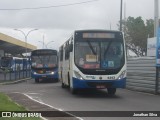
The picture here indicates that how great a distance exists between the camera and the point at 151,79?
2466 centimetres

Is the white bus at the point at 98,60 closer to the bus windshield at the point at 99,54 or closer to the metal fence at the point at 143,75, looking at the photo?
the bus windshield at the point at 99,54

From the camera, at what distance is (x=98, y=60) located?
69.1ft

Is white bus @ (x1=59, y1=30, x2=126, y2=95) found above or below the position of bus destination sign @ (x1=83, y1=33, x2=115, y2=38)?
below

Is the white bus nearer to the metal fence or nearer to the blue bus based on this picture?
the metal fence

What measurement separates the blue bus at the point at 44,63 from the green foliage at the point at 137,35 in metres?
35.3

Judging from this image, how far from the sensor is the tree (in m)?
73.1

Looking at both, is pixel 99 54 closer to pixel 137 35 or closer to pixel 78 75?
pixel 78 75

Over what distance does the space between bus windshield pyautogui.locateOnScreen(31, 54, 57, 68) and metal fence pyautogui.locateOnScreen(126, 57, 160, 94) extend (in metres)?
11.8

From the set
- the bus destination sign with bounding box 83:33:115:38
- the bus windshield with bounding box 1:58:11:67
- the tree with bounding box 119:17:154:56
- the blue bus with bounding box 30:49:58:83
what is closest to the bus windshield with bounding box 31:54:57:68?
the blue bus with bounding box 30:49:58:83

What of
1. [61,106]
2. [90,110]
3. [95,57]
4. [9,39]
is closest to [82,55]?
[95,57]

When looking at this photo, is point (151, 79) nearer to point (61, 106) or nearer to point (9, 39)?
point (61, 106)

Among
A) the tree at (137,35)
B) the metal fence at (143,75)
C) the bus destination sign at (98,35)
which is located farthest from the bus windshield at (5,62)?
the bus destination sign at (98,35)

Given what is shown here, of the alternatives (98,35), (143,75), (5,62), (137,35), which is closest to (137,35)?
(137,35)

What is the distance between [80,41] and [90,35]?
0.56 metres
